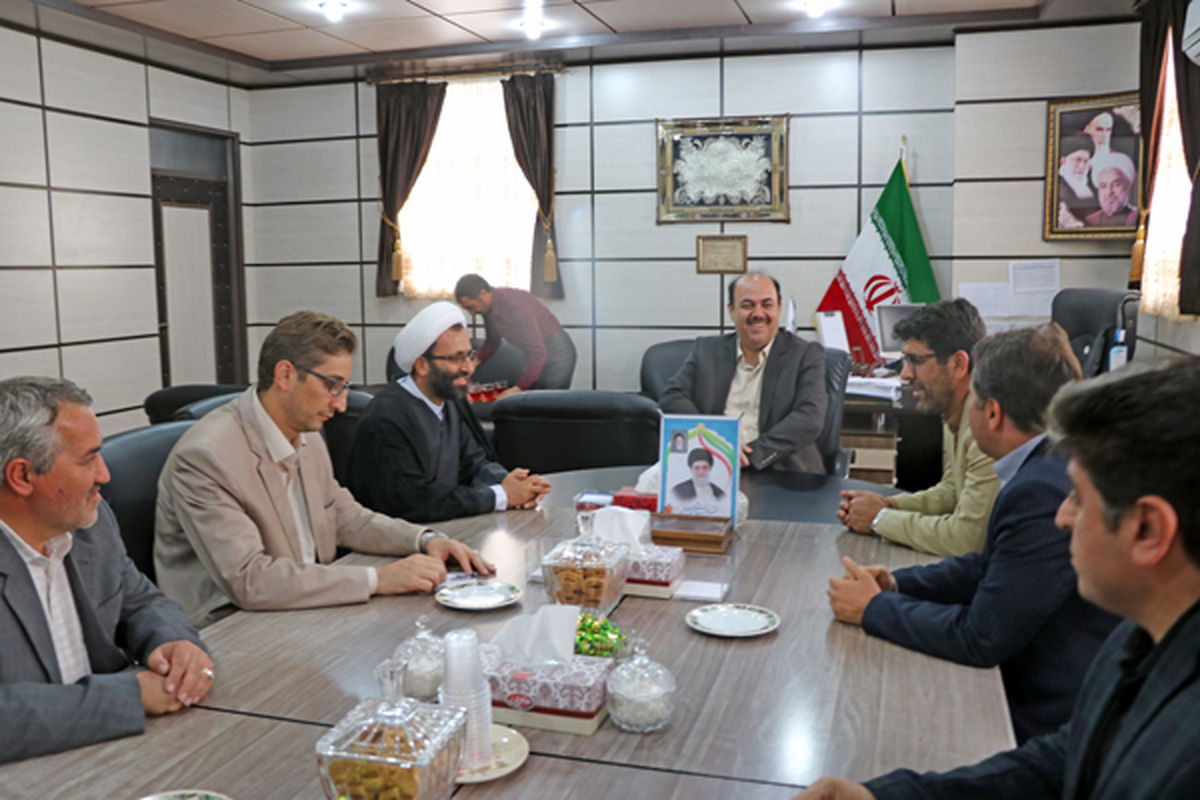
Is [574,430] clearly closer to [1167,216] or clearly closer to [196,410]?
[196,410]

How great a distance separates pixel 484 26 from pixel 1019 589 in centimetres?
523

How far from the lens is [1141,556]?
3.29 ft

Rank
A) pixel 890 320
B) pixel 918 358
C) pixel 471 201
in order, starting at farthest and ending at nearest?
pixel 471 201 < pixel 890 320 < pixel 918 358

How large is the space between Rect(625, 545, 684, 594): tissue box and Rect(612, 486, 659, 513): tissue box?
501 millimetres

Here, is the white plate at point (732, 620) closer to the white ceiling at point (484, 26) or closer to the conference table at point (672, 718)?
the conference table at point (672, 718)

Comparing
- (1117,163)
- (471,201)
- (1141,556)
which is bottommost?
(1141,556)

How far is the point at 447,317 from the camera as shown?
3242 mm

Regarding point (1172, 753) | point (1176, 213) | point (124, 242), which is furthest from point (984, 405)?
point (124, 242)

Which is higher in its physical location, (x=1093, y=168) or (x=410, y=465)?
(x=1093, y=168)

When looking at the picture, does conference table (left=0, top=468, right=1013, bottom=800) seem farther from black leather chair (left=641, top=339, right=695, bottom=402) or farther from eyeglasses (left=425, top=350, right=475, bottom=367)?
black leather chair (left=641, top=339, right=695, bottom=402)

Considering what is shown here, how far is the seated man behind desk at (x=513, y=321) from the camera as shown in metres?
6.13

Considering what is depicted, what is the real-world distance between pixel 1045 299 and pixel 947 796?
211 inches

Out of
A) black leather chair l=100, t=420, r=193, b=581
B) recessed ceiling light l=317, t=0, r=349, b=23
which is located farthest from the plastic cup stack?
recessed ceiling light l=317, t=0, r=349, b=23

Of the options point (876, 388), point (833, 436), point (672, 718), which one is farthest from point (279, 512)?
point (876, 388)
